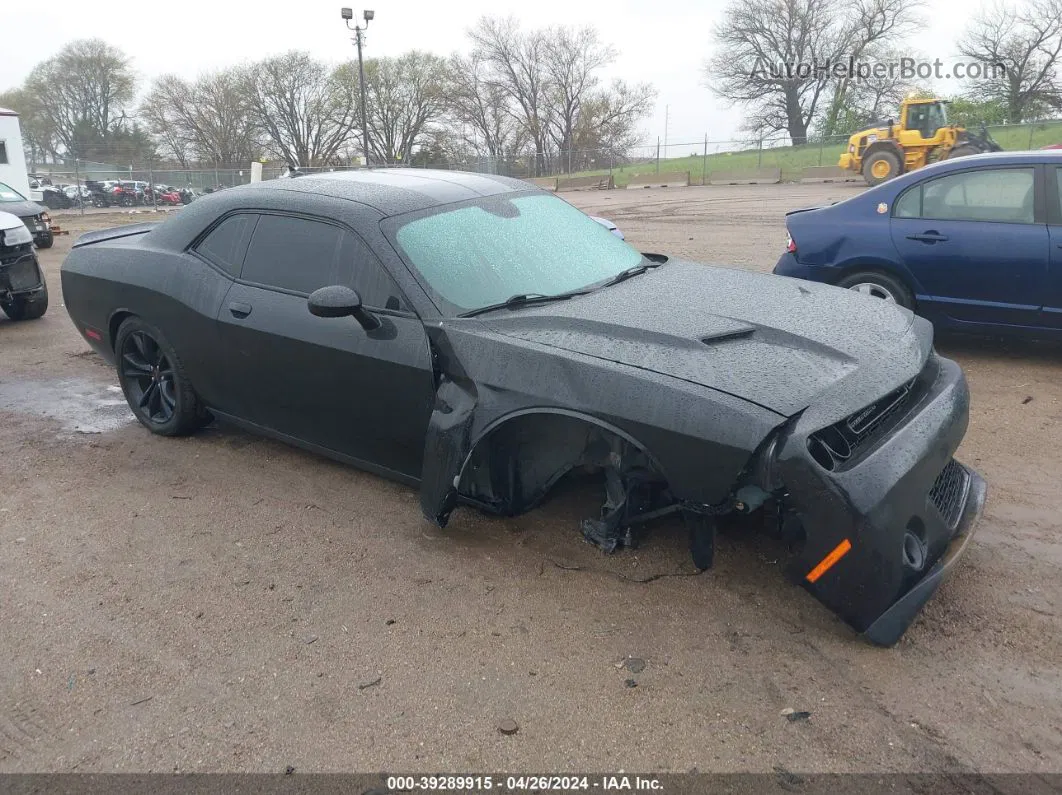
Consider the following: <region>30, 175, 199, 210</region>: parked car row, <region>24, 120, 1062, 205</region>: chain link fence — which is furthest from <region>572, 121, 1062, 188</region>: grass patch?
→ <region>30, 175, 199, 210</region>: parked car row

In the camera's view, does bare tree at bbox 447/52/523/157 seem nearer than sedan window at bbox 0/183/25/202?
No

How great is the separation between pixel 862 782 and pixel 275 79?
60949mm

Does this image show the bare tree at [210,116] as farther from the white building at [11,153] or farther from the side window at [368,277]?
the side window at [368,277]

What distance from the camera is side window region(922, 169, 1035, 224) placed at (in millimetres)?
5855

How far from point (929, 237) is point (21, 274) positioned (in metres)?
8.40

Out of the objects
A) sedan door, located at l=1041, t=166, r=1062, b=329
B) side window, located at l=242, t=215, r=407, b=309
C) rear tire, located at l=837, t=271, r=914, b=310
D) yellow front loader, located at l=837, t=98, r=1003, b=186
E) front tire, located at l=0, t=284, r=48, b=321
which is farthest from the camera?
yellow front loader, located at l=837, t=98, r=1003, b=186

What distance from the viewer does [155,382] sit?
515 cm

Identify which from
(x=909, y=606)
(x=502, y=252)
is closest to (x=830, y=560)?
(x=909, y=606)

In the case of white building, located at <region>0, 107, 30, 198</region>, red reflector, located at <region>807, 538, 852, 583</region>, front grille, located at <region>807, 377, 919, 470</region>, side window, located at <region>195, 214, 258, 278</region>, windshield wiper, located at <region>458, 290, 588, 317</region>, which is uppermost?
white building, located at <region>0, 107, 30, 198</region>

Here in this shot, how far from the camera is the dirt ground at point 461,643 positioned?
2549mm

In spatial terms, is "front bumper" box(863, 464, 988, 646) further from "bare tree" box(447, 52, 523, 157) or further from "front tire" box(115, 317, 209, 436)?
"bare tree" box(447, 52, 523, 157)

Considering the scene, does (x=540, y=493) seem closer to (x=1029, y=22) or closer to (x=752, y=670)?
(x=752, y=670)

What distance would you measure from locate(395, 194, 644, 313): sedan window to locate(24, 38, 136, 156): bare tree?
68569 mm

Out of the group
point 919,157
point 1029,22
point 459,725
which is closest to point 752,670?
point 459,725
